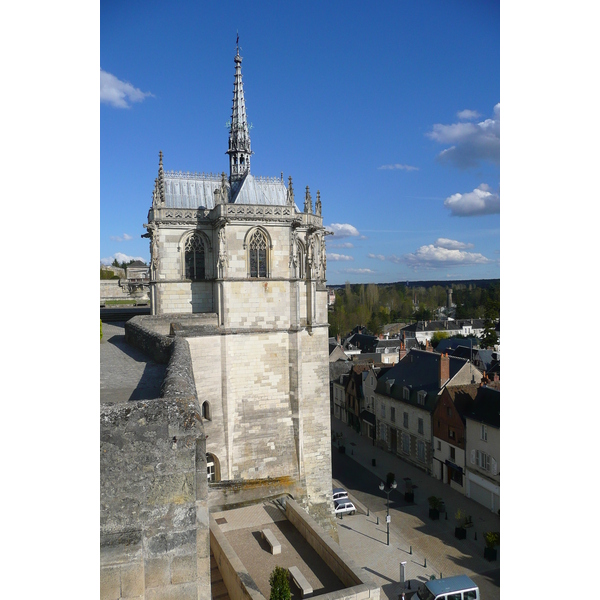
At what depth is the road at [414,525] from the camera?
18.1 m

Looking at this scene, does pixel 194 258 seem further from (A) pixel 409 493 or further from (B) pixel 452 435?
(B) pixel 452 435

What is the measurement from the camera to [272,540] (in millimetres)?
10180

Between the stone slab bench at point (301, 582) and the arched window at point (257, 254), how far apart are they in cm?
1143

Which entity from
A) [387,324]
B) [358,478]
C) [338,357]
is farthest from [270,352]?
[387,324]

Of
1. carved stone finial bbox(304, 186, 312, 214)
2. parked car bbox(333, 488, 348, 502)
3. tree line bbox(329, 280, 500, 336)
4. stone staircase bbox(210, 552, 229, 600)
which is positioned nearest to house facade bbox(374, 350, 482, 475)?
parked car bbox(333, 488, 348, 502)

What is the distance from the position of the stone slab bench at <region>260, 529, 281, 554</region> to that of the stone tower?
23.4ft

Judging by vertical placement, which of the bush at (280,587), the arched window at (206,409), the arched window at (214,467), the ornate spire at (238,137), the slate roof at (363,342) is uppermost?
the ornate spire at (238,137)

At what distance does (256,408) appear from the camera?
18.5 m

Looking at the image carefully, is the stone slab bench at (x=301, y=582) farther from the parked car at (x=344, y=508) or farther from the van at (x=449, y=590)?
the parked car at (x=344, y=508)

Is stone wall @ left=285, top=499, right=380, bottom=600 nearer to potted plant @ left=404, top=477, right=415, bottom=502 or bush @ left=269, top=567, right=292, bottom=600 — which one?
bush @ left=269, top=567, right=292, bottom=600

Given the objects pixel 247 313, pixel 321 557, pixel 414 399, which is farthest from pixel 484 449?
pixel 321 557

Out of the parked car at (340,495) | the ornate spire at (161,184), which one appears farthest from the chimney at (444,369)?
the ornate spire at (161,184)
